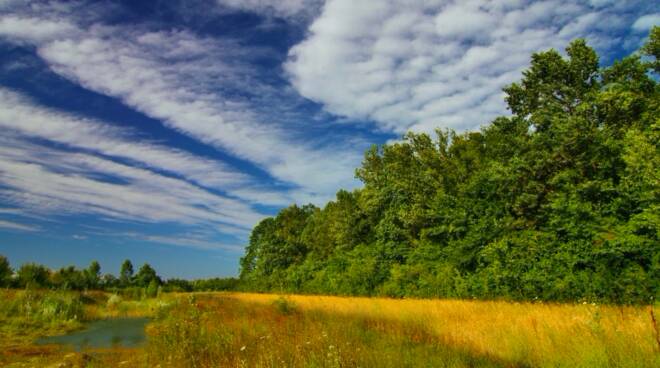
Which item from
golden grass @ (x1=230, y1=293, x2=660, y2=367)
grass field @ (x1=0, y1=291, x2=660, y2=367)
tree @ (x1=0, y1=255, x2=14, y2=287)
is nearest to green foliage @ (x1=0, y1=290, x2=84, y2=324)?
grass field @ (x1=0, y1=291, x2=660, y2=367)

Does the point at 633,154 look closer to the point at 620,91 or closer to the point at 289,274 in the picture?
the point at 620,91

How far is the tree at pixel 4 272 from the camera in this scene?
26078 mm

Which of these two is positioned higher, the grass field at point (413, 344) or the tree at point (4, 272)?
the tree at point (4, 272)

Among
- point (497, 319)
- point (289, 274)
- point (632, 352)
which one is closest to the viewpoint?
point (632, 352)

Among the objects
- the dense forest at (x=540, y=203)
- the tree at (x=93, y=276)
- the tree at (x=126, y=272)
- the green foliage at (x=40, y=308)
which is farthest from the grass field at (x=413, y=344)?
the tree at (x=126, y=272)

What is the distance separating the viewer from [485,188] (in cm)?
2506

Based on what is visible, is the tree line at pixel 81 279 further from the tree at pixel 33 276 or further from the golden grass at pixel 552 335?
the golden grass at pixel 552 335

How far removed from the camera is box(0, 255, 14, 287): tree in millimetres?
26078

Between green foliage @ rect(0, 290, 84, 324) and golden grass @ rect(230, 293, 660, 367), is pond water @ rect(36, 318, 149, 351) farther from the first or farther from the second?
golden grass @ rect(230, 293, 660, 367)

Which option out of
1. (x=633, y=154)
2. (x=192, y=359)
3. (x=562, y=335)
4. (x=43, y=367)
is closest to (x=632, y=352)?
(x=562, y=335)

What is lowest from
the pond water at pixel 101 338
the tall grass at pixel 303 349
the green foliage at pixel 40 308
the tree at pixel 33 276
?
the pond water at pixel 101 338

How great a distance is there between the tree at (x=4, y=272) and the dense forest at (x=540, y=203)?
19897 mm

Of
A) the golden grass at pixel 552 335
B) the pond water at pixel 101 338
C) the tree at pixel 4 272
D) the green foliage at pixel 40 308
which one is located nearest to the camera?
the golden grass at pixel 552 335

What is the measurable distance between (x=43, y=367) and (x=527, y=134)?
91.4ft
